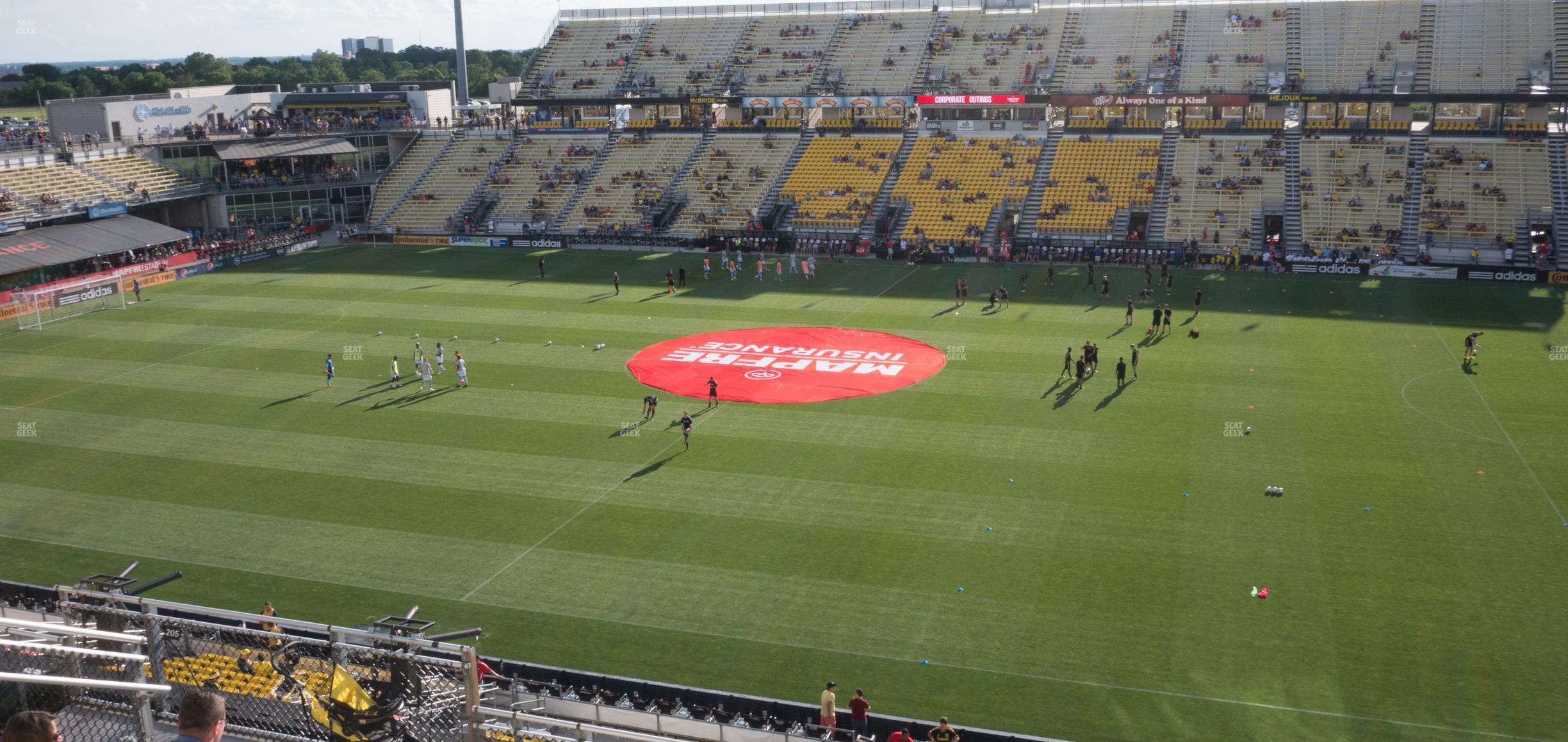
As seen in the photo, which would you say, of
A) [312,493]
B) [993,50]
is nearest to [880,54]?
[993,50]

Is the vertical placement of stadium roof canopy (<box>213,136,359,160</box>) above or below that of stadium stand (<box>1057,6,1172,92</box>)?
below

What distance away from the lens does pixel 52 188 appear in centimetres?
6612

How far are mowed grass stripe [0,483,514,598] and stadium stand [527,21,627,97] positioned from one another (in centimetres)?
5934

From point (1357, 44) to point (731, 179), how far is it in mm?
39447

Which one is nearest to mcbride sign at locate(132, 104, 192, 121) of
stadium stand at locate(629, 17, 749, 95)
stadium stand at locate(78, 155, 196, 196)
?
stadium stand at locate(78, 155, 196, 196)

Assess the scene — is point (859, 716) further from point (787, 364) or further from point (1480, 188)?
point (1480, 188)

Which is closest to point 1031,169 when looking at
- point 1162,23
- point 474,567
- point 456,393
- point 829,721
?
point 1162,23

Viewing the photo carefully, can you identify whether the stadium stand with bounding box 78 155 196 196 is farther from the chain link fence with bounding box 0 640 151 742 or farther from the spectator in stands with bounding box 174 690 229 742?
the spectator in stands with bounding box 174 690 229 742

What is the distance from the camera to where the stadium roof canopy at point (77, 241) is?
57.9m

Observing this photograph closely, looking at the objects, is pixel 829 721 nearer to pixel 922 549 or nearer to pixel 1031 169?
pixel 922 549

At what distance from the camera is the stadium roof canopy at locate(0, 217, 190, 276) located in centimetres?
5788

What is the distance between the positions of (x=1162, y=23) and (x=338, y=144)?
57507 millimetres

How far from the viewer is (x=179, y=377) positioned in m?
42.8

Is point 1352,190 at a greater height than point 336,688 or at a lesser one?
greater
